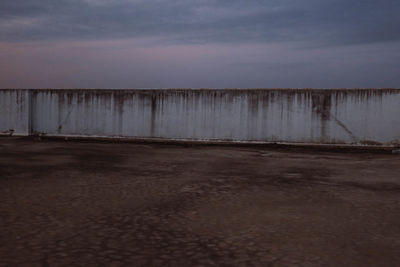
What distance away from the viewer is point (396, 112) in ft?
38.3

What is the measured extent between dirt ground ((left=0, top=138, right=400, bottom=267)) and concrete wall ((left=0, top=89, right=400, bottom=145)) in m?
4.93

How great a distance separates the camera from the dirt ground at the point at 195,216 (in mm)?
2941

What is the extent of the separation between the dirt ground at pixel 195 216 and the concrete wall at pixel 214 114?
16.2 feet

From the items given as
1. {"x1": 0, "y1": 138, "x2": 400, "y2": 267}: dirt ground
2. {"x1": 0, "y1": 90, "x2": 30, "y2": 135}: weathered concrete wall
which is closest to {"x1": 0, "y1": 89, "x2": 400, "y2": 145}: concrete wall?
{"x1": 0, "y1": 90, "x2": 30, "y2": 135}: weathered concrete wall

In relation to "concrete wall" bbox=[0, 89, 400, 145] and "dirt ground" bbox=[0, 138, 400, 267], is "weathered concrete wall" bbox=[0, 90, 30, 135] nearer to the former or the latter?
"concrete wall" bbox=[0, 89, 400, 145]

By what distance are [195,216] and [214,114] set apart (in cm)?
901

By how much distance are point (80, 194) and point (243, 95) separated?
341 inches

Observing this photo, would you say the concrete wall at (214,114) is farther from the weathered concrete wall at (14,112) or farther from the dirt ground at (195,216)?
the dirt ground at (195,216)

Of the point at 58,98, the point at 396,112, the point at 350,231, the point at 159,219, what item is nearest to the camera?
the point at 350,231

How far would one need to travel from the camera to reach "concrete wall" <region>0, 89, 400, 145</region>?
11859mm

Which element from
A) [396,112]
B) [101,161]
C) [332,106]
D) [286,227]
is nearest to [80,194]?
[286,227]

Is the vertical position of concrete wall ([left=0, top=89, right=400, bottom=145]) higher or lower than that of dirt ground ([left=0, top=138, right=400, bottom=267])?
higher

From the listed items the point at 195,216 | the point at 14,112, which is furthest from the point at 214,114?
the point at 195,216

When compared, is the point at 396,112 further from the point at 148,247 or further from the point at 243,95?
the point at 148,247
